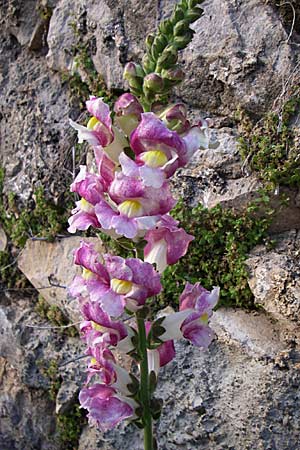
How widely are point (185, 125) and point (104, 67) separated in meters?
1.22

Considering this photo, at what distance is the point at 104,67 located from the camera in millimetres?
2344

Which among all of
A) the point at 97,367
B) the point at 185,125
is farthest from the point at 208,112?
the point at 97,367

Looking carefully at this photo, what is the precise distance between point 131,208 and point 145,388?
0.44 m

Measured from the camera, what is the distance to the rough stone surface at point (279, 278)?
1.80m

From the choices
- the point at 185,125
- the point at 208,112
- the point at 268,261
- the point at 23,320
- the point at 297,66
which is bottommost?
the point at 23,320

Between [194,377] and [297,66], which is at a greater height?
[297,66]

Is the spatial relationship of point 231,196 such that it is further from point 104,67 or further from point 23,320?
point 23,320

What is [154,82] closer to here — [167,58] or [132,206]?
[167,58]

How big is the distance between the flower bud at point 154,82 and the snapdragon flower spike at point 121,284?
1.19ft

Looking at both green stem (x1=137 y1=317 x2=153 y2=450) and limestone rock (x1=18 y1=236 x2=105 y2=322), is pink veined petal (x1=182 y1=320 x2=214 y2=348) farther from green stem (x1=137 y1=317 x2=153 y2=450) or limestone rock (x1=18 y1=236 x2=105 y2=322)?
limestone rock (x1=18 y1=236 x2=105 y2=322)

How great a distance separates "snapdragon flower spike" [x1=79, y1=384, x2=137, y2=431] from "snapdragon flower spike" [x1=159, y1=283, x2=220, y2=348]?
167mm

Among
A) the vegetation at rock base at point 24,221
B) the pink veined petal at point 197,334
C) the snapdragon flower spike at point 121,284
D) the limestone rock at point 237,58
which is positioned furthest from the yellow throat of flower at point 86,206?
the vegetation at rock base at point 24,221

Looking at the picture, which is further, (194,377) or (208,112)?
(208,112)

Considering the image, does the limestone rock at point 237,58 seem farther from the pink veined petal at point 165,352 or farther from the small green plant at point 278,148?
the pink veined petal at point 165,352
